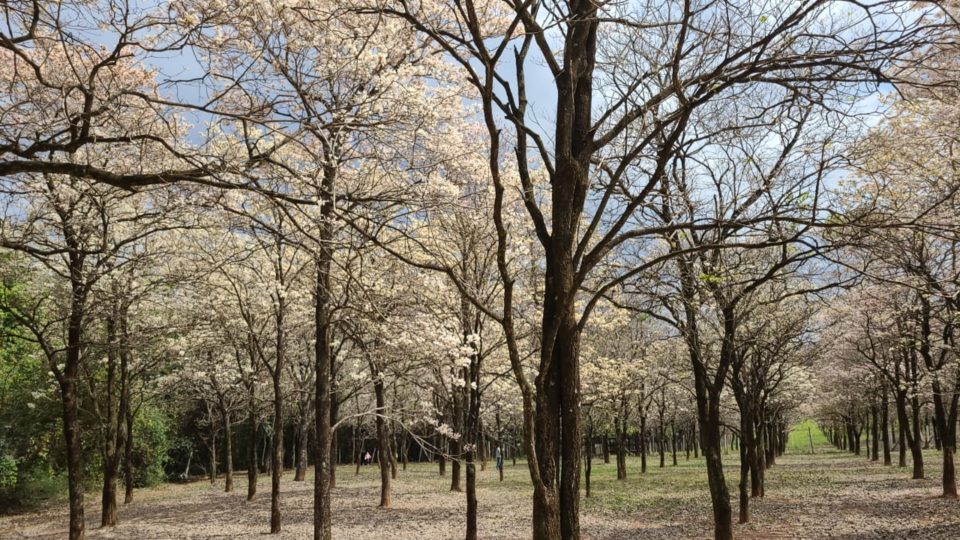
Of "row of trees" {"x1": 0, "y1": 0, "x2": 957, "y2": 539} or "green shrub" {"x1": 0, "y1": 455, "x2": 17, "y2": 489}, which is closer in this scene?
"row of trees" {"x1": 0, "y1": 0, "x2": 957, "y2": 539}

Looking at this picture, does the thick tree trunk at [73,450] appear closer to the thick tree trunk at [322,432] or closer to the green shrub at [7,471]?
the thick tree trunk at [322,432]

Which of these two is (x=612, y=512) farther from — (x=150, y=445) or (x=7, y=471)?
(x=150, y=445)

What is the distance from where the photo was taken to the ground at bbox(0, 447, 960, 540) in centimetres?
1299

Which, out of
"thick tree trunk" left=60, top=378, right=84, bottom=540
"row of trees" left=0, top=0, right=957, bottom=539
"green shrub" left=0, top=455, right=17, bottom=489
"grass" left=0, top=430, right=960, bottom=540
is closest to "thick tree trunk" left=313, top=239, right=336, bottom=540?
"row of trees" left=0, top=0, right=957, bottom=539

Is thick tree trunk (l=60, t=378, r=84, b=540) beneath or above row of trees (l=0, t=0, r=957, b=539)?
beneath

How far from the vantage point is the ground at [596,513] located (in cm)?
1299

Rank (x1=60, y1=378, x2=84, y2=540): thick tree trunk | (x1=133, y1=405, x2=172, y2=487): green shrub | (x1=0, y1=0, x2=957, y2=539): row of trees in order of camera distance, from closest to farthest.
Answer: (x1=0, y1=0, x2=957, y2=539): row of trees, (x1=60, y1=378, x2=84, y2=540): thick tree trunk, (x1=133, y1=405, x2=172, y2=487): green shrub

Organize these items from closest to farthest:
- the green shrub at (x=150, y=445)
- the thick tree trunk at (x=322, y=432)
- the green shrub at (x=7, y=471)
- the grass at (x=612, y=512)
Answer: the thick tree trunk at (x=322, y=432) → the grass at (x=612, y=512) → the green shrub at (x=7, y=471) → the green shrub at (x=150, y=445)

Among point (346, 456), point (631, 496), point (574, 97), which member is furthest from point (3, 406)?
point (346, 456)

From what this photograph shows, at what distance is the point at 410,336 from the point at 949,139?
922 cm

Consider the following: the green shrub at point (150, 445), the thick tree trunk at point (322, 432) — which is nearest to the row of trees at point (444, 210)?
the thick tree trunk at point (322, 432)

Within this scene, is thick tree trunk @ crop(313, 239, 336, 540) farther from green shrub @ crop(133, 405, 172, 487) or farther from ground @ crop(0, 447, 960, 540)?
green shrub @ crop(133, 405, 172, 487)

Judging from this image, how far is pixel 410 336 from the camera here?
1068 cm

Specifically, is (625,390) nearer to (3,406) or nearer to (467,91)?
(467,91)
